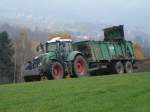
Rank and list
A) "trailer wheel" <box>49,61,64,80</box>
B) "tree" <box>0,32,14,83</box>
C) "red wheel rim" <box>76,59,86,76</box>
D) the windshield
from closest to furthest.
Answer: "trailer wheel" <box>49,61,64,80</box> < the windshield < "red wheel rim" <box>76,59,86,76</box> < "tree" <box>0,32,14,83</box>

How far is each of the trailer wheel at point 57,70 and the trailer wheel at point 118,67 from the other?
6740 millimetres

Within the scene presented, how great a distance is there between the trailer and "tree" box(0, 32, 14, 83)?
86.0 feet

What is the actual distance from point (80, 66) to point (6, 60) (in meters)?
35.5

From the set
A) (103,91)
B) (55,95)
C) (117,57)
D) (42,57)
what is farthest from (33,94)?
(117,57)

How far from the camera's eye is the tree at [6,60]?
211 ft

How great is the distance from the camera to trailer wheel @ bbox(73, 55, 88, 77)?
3203cm

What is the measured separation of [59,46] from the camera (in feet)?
105

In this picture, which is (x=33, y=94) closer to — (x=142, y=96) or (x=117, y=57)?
(x=142, y=96)

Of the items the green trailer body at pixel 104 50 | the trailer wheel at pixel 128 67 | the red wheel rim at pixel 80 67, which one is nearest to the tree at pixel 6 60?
the trailer wheel at pixel 128 67

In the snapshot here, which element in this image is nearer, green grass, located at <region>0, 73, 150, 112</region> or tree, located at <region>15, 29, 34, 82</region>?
green grass, located at <region>0, 73, 150, 112</region>

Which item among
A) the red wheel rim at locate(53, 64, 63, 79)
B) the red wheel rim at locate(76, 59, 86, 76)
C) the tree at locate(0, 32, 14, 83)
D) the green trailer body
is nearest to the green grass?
the red wheel rim at locate(53, 64, 63, 79)

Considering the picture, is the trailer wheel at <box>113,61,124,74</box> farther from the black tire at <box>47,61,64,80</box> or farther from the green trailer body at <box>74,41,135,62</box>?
the black tire at <box>47,61,64,80</box>

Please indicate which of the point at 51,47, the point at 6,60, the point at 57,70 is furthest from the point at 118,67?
the point at 6,60

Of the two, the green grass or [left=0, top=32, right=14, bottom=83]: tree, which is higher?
[left=0, top=32, right=14, bottom=83]: tree
